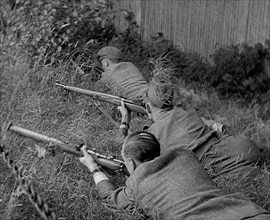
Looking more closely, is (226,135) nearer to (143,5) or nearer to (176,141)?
(176,141)

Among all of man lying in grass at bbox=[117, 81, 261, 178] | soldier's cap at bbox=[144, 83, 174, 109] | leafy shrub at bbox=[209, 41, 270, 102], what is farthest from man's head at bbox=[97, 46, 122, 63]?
man lying in grass at bbox=[117, 81, 261, 178]

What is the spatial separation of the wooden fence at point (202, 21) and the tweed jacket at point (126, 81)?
194cm

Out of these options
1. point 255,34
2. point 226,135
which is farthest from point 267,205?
point 255,34

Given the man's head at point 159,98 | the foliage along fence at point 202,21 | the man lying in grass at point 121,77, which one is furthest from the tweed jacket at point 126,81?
the foliage along fence at point 202,21

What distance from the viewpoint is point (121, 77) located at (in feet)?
24.6

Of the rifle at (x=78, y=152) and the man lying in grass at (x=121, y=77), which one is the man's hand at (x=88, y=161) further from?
the man lying in grass at (x=121, y=77)

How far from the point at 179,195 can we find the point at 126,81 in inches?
138

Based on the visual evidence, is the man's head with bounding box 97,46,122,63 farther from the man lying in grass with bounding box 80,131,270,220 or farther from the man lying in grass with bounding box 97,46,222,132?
the man lying in grass with bounding box 80,131,270,220

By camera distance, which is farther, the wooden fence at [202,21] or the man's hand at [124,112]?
the wooden fence at [202,21]

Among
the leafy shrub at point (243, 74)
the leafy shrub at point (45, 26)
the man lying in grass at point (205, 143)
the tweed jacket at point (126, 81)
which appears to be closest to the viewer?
the man lying in grass at point (205, 143)

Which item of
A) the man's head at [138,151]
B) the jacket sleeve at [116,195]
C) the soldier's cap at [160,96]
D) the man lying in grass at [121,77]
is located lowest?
the man lying in grass at [121,77]

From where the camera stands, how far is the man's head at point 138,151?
4352 millimetres

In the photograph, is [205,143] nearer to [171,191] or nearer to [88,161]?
[88,161]

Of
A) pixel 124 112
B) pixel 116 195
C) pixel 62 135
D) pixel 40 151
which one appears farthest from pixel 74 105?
pixel 116 195
